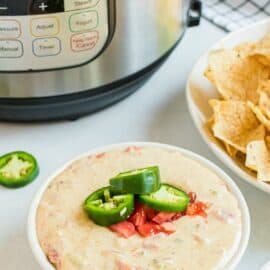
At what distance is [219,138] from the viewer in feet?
2.30

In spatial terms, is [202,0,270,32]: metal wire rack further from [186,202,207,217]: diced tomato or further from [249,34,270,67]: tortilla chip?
[186,202,207,217]: diced tomato

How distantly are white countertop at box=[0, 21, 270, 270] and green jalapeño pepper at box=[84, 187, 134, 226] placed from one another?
0.09 metres

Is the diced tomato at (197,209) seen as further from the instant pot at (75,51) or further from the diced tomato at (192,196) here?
the instant pot at (75,51)

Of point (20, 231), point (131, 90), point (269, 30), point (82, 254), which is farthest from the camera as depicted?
point (269, 30)

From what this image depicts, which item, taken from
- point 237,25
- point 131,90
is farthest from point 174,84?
point 237,25

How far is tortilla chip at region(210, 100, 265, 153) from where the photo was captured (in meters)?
0.71

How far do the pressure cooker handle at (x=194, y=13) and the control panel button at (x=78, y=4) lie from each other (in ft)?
0.68

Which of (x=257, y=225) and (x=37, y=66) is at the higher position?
(x=37, y=66)

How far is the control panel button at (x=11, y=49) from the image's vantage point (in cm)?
68

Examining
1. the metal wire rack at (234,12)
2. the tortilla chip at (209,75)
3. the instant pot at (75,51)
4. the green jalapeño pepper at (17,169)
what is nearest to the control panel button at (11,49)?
the instant pot at (75,51)

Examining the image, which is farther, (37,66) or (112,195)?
(37,66)

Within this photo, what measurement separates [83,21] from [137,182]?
0.20 m

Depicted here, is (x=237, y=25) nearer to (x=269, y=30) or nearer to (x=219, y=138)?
(x=269, y=30)

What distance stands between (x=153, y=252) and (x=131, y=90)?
286mm
